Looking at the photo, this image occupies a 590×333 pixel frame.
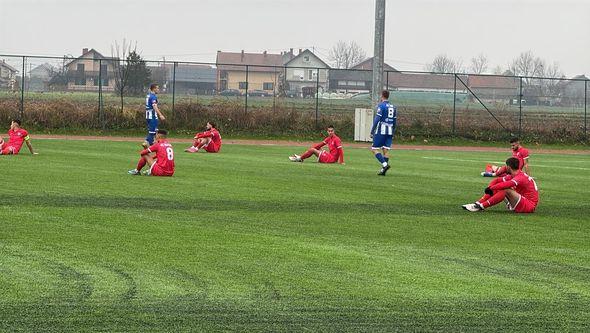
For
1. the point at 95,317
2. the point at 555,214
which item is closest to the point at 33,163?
the point at 555,214

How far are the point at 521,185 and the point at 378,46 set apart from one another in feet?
73.5

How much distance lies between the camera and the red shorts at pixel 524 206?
15727mm

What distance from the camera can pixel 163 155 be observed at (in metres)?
20.5

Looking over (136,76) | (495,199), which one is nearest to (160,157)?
(495,199)

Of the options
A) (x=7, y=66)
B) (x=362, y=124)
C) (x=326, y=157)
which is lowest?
(x=326, y=157)

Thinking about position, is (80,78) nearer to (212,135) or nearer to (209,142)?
(209,142)

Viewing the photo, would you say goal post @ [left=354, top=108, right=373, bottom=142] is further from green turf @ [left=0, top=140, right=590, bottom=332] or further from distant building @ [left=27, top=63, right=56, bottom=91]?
green turf @ [left=0, top=140, right=590, bottom=332]

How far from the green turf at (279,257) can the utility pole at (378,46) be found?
679 inches

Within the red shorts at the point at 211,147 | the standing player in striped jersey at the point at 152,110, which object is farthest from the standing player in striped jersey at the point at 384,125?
the red shorts at the point at 211,147

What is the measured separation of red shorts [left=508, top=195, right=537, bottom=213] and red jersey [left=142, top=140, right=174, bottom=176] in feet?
24.5

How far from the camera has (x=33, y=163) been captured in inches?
923

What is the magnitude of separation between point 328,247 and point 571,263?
2.58 metres

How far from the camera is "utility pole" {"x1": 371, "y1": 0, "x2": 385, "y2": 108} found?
37.1 m

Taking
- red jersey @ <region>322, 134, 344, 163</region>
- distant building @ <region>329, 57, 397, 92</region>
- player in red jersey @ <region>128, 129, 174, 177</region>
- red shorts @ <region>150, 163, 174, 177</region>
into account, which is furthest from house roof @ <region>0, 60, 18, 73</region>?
red shorts @ <region>150, 163, 174, 177</region>
